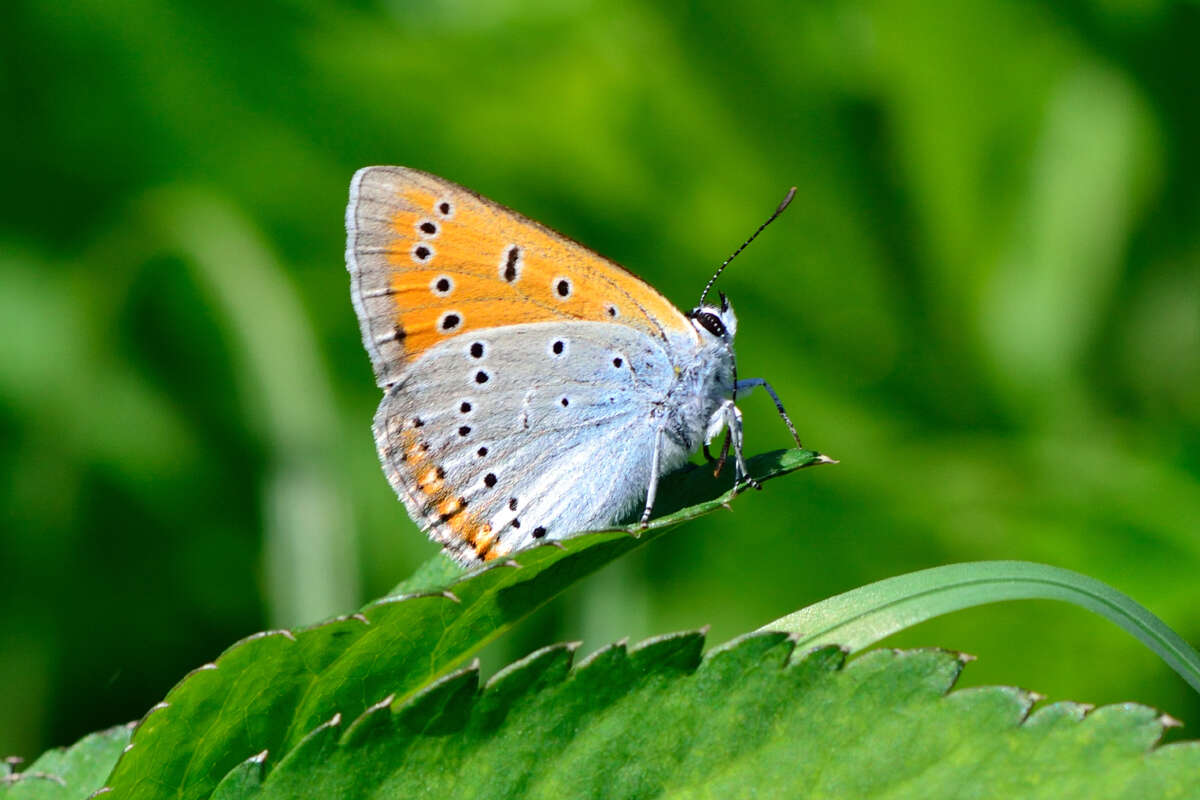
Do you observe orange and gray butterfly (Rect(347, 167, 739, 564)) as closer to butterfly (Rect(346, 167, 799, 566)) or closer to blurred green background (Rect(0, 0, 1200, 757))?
butterfly (Rect(346, 167, 799, 566))

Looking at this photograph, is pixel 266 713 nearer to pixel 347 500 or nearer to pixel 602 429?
pixel 602 429

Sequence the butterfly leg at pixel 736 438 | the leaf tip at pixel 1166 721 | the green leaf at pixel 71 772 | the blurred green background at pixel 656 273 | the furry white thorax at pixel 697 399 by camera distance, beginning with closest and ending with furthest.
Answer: the leaf tip at pixel 1166 721 → the green leaf at pixel 71 772 → the butterfly leg at pixel 736 438 → the furry white thorax at pixel 697 399 → the blurred green background at pixel 656 273

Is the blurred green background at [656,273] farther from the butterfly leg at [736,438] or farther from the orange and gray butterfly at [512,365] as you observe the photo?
the butterfly leg at [736,438]

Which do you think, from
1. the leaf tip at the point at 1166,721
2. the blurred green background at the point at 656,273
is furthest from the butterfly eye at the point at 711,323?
the leaf tip at the point at 1166,721

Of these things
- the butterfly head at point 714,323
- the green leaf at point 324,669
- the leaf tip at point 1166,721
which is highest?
the butterfly head at point 714,323

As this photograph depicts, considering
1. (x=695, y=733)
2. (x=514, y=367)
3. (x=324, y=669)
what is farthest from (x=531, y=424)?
(x=695, y=733)

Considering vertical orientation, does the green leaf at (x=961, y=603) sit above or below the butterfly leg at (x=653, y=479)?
below

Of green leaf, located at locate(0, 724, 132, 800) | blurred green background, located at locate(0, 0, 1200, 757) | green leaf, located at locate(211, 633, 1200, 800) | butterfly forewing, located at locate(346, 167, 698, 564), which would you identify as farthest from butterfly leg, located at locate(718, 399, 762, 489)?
blurred green background, located at locate(0, 0, 1200, 757)
